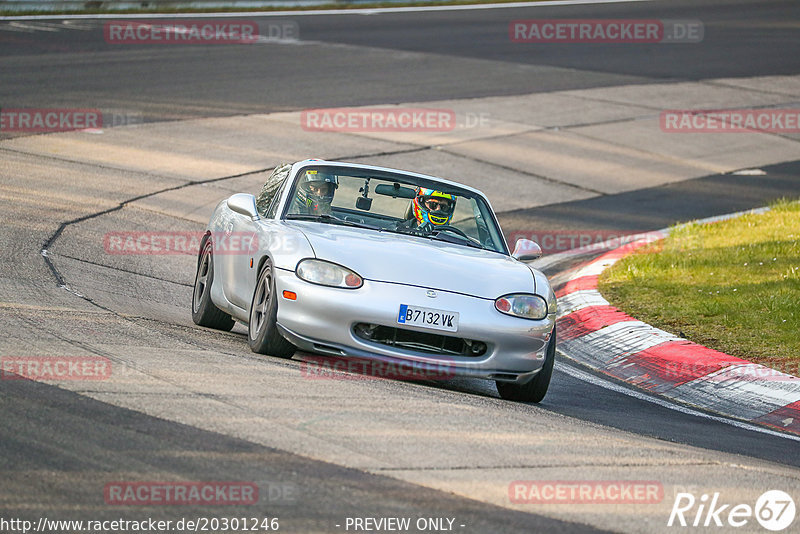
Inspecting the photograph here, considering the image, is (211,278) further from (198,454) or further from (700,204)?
(700,204)

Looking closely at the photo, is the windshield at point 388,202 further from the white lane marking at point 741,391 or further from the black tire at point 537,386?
the white lane marking at point 741,391

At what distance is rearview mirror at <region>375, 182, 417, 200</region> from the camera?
333 inches

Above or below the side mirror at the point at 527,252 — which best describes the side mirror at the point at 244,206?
above

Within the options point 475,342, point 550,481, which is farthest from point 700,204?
point 550,481

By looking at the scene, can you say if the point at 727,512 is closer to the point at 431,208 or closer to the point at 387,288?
the point at 387,288

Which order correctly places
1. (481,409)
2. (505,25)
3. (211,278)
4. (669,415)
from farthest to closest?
(505,25), (211,278), (669,415), (481,409)

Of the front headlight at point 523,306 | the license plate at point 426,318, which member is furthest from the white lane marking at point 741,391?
the license plate at point 426,318

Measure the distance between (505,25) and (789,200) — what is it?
15378mm

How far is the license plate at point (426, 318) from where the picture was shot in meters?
6.92

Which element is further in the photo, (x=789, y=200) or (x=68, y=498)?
(x=789, y=200)

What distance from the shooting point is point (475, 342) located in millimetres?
7094

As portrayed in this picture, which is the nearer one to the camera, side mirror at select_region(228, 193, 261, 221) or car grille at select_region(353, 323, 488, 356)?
car grille at select_region(353, 323, 488, 356)

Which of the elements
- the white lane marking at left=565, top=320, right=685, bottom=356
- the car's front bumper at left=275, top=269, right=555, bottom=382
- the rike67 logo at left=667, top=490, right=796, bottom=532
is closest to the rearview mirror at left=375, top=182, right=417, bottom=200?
the car's front bumper at left=275, top=269, right=555, bottom=382

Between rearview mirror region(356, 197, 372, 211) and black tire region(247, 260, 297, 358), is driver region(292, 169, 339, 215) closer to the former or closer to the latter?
rearview mirror region(356, 197, 372, 211)
